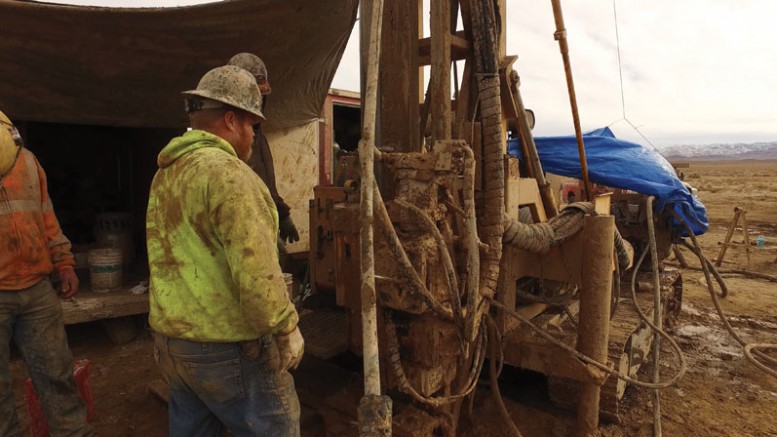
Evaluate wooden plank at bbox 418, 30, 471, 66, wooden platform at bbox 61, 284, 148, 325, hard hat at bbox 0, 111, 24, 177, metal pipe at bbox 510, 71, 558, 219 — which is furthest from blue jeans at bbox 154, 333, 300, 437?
wooden platform at bbox 61, 284, 148, 325

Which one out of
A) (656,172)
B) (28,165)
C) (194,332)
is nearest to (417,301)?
(194,332)

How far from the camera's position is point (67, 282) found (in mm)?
3033

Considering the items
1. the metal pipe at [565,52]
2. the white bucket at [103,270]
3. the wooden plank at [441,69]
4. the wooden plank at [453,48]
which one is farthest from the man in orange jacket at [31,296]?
the metal pipe at [565,52]

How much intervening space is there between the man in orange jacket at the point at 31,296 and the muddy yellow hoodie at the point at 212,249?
54.1 inches

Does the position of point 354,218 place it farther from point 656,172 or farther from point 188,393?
point 656,172

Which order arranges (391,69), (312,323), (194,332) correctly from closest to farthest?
(194,332) < (391,69) < (312,323)

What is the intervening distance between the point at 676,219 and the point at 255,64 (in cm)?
451

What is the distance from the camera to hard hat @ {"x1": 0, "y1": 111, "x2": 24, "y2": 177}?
2729 mm

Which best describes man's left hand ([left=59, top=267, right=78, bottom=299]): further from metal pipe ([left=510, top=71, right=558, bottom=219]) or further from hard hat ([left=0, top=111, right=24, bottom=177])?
metal pipe ([left=510, top=71, right=558, bottom=219])

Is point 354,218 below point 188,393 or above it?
above

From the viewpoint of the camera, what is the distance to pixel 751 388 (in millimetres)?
4758

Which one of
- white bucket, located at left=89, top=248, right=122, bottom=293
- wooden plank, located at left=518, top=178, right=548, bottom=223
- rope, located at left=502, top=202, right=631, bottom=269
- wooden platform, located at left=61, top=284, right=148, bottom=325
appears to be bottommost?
wooden platform, located at left=61, top=284, right=148, bottom=325

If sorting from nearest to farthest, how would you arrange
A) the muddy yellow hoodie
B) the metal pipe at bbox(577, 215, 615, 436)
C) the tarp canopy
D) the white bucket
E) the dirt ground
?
the muddy yellow hoodie < the metal pipe at bbox(577, 215, 615, 436) < the tarp canopy < the dirt ground < the white bucket

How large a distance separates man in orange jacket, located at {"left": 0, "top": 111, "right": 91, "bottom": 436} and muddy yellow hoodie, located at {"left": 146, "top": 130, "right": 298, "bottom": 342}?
1.37 metres
